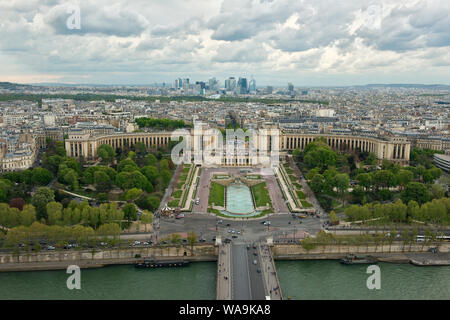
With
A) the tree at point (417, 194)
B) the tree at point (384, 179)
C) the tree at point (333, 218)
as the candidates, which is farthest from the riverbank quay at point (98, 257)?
the tree at point (384, 179)

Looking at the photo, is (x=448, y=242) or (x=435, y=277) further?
(x=448, y=242)

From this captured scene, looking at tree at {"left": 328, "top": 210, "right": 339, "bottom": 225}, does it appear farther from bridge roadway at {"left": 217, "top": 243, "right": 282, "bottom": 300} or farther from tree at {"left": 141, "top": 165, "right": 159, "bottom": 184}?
tree at {"left": 141, "top": 165, "right": 159, "bottom": 184}

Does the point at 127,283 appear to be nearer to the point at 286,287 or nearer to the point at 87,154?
the point at 286,287

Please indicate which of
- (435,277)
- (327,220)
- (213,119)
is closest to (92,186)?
(327,220)

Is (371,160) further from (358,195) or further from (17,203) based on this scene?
(17,203)

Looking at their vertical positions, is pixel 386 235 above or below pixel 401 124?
below

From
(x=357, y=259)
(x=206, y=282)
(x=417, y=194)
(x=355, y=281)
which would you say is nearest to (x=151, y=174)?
(x=206, y=282)
